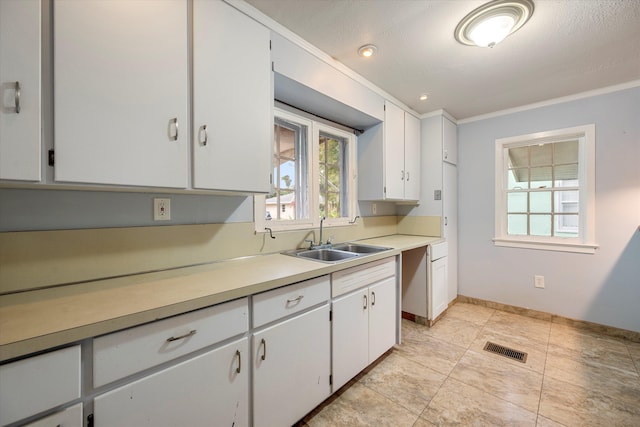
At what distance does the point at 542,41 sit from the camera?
1774mm

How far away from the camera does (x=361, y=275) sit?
1.83 meters

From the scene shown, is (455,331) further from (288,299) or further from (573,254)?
(288,299)

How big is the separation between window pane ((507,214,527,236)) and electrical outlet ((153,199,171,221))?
138 inches

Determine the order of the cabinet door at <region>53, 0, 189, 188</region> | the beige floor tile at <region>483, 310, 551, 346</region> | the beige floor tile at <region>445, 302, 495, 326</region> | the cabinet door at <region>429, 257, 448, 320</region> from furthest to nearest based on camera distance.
→ the beige floor tile at <region>445, 302, 495, 326</region>, the cabinet door at <region>429, 257, 448, 320</region>, the beige floor tile at <region>483, 310, 551, 346</region>, the cabinet door at <region>53, 0, 189, 188</region>

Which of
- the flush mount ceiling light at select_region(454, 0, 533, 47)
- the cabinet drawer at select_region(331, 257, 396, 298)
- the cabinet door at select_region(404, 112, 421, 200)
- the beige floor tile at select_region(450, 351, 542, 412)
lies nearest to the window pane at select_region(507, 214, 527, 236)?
the cabinet door at select_region(404, 112, 421, 200)

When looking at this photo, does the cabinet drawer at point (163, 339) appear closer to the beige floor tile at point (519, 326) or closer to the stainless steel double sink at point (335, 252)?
the stainless steel double sink at point (335, 252)

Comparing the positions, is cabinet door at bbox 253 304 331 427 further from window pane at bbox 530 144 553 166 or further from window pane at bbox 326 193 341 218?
window pane at bbox 530 144 553 166

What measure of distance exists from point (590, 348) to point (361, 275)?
7.41 ft

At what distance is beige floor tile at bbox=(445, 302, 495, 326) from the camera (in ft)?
9.49

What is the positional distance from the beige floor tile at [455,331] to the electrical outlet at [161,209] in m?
2.51

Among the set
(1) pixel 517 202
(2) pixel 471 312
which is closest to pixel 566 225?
(1) pixel 517 202

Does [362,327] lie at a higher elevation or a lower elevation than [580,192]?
lower

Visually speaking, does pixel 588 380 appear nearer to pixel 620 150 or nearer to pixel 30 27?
pixel 620 150

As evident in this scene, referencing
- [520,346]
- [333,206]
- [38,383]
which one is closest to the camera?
[38,383]
